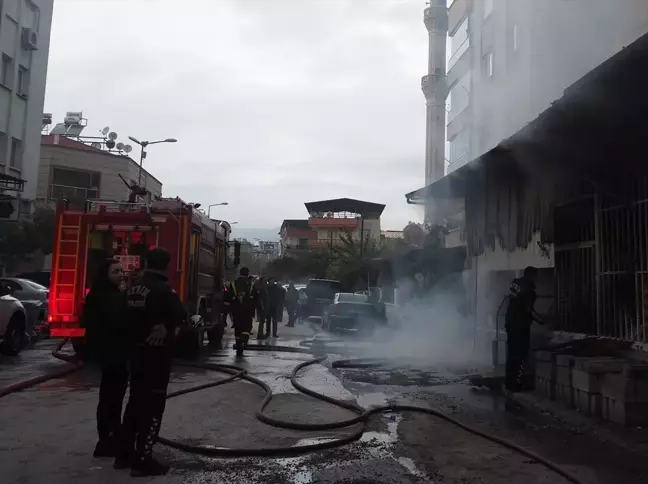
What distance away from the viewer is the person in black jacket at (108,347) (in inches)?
173

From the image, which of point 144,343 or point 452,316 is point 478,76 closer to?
point 452,316

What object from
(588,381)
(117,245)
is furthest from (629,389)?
(117,245)

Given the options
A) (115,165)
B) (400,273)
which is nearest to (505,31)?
(400,273)

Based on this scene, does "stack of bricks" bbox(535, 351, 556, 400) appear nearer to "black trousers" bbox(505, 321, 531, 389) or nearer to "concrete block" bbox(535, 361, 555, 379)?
"concrete block" bbox(535, 361, 555, 379)

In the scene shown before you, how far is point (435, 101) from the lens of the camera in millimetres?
41219

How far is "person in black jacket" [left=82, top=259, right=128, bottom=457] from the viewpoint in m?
4.41

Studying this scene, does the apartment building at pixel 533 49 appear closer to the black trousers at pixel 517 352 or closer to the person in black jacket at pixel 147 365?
the black trousers at pixel 517 352

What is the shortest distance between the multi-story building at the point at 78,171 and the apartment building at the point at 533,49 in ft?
76.2

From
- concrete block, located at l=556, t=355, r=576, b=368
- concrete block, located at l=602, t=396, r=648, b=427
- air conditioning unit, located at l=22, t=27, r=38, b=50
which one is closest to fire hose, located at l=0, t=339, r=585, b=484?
concrete block, located at l=602, t=396, r=648, b=427

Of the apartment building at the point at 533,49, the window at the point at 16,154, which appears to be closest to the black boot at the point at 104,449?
the apartment building at the point at 533,49

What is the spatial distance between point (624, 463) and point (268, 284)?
12245mm

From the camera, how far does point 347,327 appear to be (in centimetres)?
1695

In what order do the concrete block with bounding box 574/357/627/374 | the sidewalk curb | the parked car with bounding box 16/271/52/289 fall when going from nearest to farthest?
1. the sidewalk curb
2. the concrete block with bounding box 574/357/627/374
3. the parked car with bounding box 16/271/52/289

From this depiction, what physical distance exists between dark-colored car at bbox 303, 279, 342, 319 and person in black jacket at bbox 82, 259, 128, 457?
1920cm
